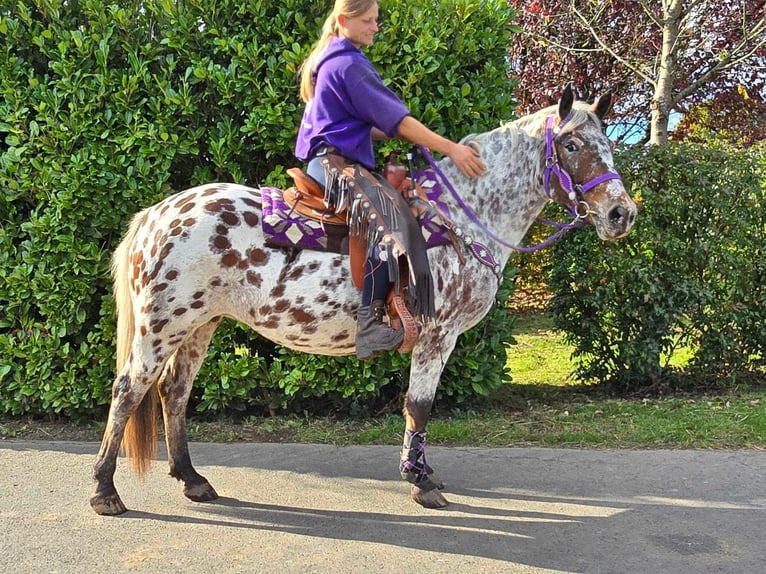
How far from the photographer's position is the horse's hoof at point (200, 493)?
3.89 meters

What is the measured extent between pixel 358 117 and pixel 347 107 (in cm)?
8

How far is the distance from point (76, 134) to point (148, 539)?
3.07 m

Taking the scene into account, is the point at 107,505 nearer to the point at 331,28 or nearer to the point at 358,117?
the point at 358,117

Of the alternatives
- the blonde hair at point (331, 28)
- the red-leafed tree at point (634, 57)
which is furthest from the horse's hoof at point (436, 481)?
the red-leafed tree at point (634, 57)

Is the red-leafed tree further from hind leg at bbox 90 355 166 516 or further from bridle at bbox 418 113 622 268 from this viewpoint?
hind leg at bbox 90 355 166 516

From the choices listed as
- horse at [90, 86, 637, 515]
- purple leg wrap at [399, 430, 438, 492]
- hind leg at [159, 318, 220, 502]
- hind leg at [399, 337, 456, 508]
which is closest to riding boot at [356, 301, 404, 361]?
horse at [90, 86, 637, 515]

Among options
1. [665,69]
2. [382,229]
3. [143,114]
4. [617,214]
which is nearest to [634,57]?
[665,69]

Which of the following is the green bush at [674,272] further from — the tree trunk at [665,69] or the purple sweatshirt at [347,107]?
the purple sweatshirt at [347,107]

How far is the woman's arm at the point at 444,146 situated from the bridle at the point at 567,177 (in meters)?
0.37

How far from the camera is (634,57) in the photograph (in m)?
8.80

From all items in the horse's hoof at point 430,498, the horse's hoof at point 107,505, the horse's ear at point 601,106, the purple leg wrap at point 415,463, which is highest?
the horse's ear at point 601,106

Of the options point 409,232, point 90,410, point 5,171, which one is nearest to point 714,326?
point 409,232

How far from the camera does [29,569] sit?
3078 millimetres

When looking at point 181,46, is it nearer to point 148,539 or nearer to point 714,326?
point 148,539
